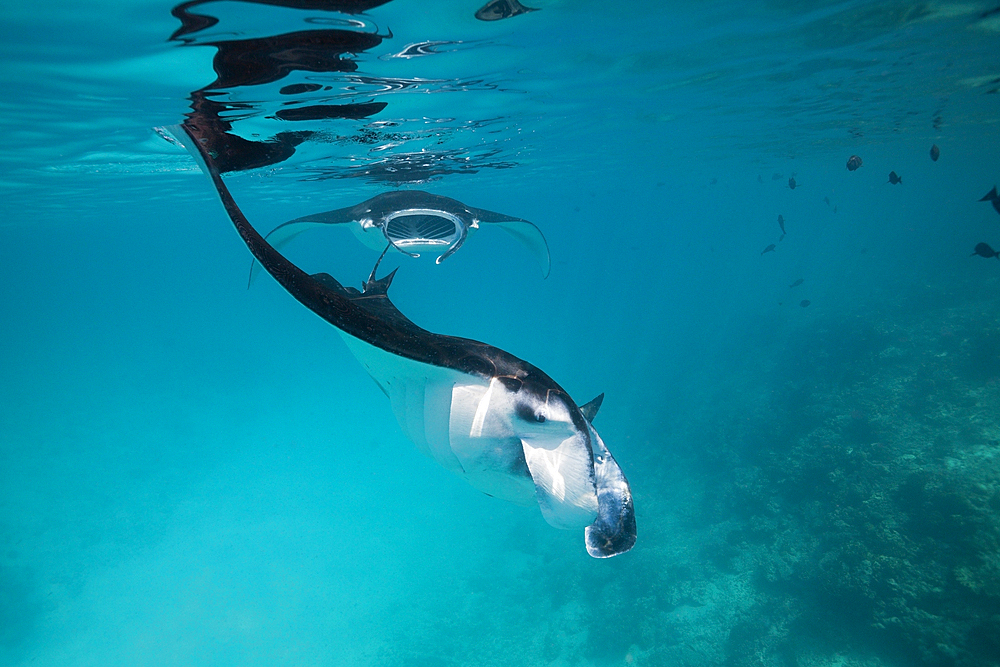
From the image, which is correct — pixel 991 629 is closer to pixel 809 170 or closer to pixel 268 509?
pixel 268 509

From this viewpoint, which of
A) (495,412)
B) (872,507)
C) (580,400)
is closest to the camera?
(495,412)

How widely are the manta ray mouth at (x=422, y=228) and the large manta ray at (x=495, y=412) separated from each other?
211 inches

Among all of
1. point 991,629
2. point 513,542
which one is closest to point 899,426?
point 991,629

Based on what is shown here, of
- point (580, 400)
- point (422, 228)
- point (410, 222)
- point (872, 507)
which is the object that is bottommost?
point (580, 400)

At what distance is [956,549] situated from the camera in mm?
8539

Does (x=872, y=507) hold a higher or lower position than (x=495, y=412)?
lower

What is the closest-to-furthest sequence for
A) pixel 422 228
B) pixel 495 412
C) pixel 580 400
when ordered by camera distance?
pixel 495 412
pixel 422 228
pixel 580 400

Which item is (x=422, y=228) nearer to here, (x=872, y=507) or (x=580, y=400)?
(x=872, y=507)

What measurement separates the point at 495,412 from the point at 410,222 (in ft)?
23.7

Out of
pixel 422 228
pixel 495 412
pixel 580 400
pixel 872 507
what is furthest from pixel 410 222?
pixel 580 400

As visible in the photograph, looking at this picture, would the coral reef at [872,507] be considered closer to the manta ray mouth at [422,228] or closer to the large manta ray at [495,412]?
the large manta ray at [495,412]

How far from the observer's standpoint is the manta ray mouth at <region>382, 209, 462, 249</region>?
303 inches

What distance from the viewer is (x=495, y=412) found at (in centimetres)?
211

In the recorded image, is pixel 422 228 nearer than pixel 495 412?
No
